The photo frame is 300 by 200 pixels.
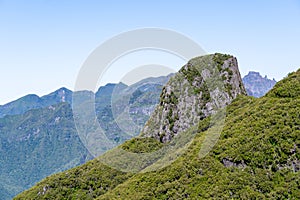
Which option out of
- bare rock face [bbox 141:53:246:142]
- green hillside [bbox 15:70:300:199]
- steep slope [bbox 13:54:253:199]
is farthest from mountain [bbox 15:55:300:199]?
bare rock face [bbox 141:53:246:142]

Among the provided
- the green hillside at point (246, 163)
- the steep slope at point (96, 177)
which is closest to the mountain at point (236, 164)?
the green hillside at point (246, 163)

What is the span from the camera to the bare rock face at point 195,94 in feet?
229

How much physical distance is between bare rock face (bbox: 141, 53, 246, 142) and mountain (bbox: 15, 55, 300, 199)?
484 centimetres

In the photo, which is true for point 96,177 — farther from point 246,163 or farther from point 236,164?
point 246,163

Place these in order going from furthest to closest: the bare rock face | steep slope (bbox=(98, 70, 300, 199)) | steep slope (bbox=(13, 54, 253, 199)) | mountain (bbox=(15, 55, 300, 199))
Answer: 1. the bare rock face
2. steep slope (bbox=(13, 54, 253, 199))
3. mountain (bbox=(15, 55, 300, 199))
4. steep slope (bbox=(98, 70, 300, 199))

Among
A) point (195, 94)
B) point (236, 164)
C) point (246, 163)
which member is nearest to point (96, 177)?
point (195, 94)

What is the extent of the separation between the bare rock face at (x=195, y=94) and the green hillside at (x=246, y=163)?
26.7 feet

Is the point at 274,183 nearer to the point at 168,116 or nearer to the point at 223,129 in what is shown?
the point at 223,129

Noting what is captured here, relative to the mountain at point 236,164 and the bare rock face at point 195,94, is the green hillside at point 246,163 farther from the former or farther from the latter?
the bare rock face at point 195,94

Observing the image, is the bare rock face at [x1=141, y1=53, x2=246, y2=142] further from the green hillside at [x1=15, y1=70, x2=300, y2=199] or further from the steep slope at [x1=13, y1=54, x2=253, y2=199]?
the green hillside at [x1=15, y1=70, x2=300, y2=199]

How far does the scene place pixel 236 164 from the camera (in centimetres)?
4722

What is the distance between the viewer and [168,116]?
71500mm

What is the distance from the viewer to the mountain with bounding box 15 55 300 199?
144 feet

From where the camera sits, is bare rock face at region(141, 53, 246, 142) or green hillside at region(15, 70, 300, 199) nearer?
green hillside at region(15, 70, 300, 199)
